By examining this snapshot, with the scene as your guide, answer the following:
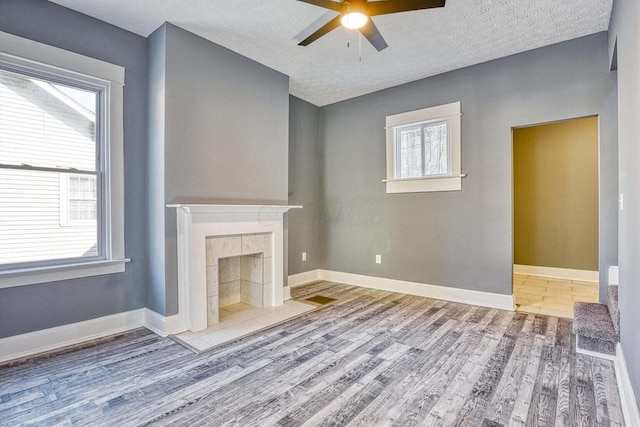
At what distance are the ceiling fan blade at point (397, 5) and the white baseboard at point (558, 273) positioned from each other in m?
4.86

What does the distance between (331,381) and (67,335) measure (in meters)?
2.27

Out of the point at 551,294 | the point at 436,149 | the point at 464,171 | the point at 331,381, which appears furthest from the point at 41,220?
the point at 551,294

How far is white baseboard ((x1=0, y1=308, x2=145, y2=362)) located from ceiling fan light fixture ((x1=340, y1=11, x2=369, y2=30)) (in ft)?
10.2

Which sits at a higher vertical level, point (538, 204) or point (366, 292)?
point (538, 204)

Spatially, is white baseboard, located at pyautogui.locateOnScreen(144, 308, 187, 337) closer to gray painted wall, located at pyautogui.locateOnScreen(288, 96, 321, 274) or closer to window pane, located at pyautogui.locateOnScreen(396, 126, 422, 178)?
gray painted wall, located at pyautogui.locateOnScreen(288, 96, 321, 274)

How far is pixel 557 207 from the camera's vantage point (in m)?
5.10

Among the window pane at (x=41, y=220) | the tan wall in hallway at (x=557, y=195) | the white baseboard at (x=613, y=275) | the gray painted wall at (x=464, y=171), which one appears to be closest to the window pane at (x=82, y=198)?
the window pane at (x=41, y=220)

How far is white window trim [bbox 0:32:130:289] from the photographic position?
2.43 meters

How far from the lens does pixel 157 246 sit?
2990 mm

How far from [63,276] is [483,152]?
4.39 meters

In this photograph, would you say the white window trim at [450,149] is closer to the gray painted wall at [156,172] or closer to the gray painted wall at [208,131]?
the gray painted wall at [208,131]

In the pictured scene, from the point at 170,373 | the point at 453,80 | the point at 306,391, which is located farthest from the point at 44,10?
the point at 453,80

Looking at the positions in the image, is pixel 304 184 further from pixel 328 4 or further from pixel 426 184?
pixel 328 4

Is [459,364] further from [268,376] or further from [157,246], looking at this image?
[157,246]
